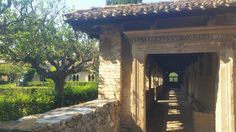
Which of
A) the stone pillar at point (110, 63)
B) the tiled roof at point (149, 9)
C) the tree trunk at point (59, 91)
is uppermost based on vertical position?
the tiled roof at point (149, 9)

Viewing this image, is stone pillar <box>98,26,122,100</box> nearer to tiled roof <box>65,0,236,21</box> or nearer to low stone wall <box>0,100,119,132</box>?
low stone wall <box>0,100,119,132</box>

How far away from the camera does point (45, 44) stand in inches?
727

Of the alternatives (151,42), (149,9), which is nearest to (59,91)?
(151,42)

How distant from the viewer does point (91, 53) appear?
20125 mm

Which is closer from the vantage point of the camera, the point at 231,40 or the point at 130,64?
the point at 231,40

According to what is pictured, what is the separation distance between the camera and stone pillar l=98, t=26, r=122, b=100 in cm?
869

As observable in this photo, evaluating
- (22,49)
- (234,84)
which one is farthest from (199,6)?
(22,49)

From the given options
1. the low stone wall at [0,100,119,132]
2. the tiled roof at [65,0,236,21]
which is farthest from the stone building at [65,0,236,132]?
the low stone wall at [0,100,119,132]

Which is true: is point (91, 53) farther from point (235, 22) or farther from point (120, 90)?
point (235, 22)

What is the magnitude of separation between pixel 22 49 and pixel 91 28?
876 centimetres

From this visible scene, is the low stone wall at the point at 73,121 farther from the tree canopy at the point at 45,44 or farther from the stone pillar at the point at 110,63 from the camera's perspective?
the tree canopy at the point at 45,44

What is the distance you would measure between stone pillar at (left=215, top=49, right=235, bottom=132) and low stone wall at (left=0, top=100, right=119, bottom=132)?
284 centimetres

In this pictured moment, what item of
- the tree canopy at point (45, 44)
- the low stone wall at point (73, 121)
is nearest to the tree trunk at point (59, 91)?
the tree canopy at point (45, 44)

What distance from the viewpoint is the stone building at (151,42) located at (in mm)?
7777
